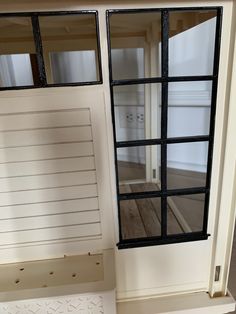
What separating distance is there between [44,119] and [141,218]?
0.69 m

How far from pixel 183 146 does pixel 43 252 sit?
1.59m

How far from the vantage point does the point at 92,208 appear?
1.00m

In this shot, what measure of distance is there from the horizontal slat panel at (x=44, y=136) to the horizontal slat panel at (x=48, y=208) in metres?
0.24

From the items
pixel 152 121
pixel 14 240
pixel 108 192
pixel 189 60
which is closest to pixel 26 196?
pixel 14 240

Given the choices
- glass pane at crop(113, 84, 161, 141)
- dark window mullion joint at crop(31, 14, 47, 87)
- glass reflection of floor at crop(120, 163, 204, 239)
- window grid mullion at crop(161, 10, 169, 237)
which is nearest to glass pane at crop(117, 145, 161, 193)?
glass pane at crop(113, 84, 161, 141)

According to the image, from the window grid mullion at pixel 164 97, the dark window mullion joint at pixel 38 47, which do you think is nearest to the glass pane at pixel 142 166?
the window grid mullion at pixel 164 97

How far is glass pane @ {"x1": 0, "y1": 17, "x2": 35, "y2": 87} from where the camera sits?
1131 mm

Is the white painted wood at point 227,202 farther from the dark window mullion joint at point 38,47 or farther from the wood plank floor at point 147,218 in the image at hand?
the dark window mullion joint at point 38,47

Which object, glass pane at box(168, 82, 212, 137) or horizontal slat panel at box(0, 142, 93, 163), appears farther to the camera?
glass pane at box(168, 82, 212, 137)

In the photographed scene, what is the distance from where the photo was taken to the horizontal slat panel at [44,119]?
887 millimetres

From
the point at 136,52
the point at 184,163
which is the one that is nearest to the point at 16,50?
the point at 136,52

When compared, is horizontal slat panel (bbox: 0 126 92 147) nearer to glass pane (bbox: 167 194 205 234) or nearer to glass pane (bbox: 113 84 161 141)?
glass pane (bbox: 167 194 205 234)

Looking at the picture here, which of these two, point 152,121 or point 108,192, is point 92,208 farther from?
point 152,121

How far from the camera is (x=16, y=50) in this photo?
59.5 inches
